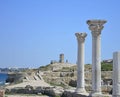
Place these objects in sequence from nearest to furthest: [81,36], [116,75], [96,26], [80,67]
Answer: [116,75], [96,26], [80,67], [81,36]

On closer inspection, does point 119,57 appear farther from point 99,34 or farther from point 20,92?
point 20,92

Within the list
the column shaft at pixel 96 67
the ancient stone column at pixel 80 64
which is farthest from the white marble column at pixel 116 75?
the ancient stone column at pixel 80 64

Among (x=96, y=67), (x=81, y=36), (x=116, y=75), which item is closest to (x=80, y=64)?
(x=81, y=36)

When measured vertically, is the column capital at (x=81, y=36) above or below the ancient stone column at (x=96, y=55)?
above

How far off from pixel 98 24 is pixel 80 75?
→ 518 centimetres

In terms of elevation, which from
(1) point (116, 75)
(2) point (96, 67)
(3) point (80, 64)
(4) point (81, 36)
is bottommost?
(1) point (116, 75)

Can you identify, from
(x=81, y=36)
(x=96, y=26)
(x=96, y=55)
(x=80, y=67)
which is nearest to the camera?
(x=96, y=55)

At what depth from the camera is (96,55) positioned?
22875 mm

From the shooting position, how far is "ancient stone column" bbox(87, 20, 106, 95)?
75.0 feet

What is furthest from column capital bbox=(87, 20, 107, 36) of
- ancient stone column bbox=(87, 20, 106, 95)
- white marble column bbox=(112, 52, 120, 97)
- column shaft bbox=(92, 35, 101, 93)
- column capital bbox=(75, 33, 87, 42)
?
white marble column bbox=(112, 52, 120, 97)

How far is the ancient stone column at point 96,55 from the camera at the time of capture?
2286 centimetres

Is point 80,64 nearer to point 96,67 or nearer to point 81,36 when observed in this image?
point 81,36

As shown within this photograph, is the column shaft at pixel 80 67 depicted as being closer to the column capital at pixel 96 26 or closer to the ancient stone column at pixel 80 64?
the ancient stone column at pixel 80 64

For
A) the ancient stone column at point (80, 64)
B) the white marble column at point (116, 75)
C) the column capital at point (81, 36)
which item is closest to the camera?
the white marble column at point (116, 75)
